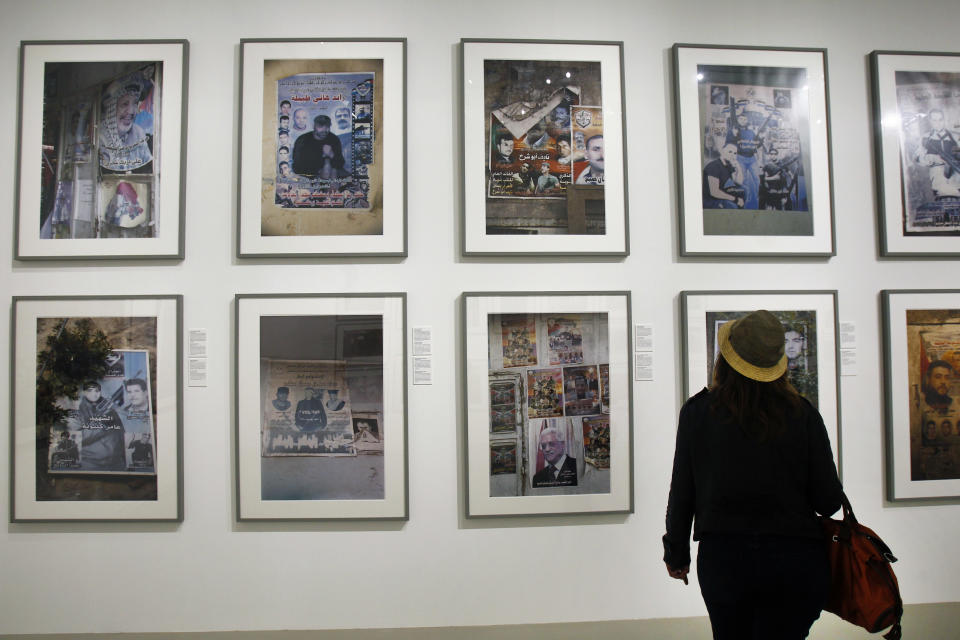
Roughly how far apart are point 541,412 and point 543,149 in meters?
1.22

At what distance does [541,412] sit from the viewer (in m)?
2.52

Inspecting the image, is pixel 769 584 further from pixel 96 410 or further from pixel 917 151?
pixel 96 410

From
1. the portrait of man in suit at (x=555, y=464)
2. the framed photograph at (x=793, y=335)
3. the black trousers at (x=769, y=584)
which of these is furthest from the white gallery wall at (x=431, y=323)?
the black trousers at (x=769, y=584)

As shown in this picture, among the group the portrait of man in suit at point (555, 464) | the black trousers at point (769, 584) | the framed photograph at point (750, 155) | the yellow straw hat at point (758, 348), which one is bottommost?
the black trousers at point (769, 584)

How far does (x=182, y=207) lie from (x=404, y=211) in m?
1.02

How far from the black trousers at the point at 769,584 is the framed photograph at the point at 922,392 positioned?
140cm

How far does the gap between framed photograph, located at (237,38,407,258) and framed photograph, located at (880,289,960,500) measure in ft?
7.84

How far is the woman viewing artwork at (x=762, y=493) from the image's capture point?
158 cm

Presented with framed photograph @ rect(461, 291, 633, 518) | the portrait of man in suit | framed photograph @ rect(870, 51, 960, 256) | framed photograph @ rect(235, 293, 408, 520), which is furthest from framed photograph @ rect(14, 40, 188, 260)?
framed photograph @ rect(870, 51, 960, 256)

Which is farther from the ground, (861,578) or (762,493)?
(762,493)

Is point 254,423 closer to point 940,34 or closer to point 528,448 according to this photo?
point 528,448

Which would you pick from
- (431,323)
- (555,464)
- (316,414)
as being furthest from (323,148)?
(555,464)

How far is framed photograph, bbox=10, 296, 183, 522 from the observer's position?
247 centimetres

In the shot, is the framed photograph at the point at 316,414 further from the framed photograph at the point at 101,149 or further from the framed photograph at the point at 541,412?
the framed photograph at the point at 101,149
